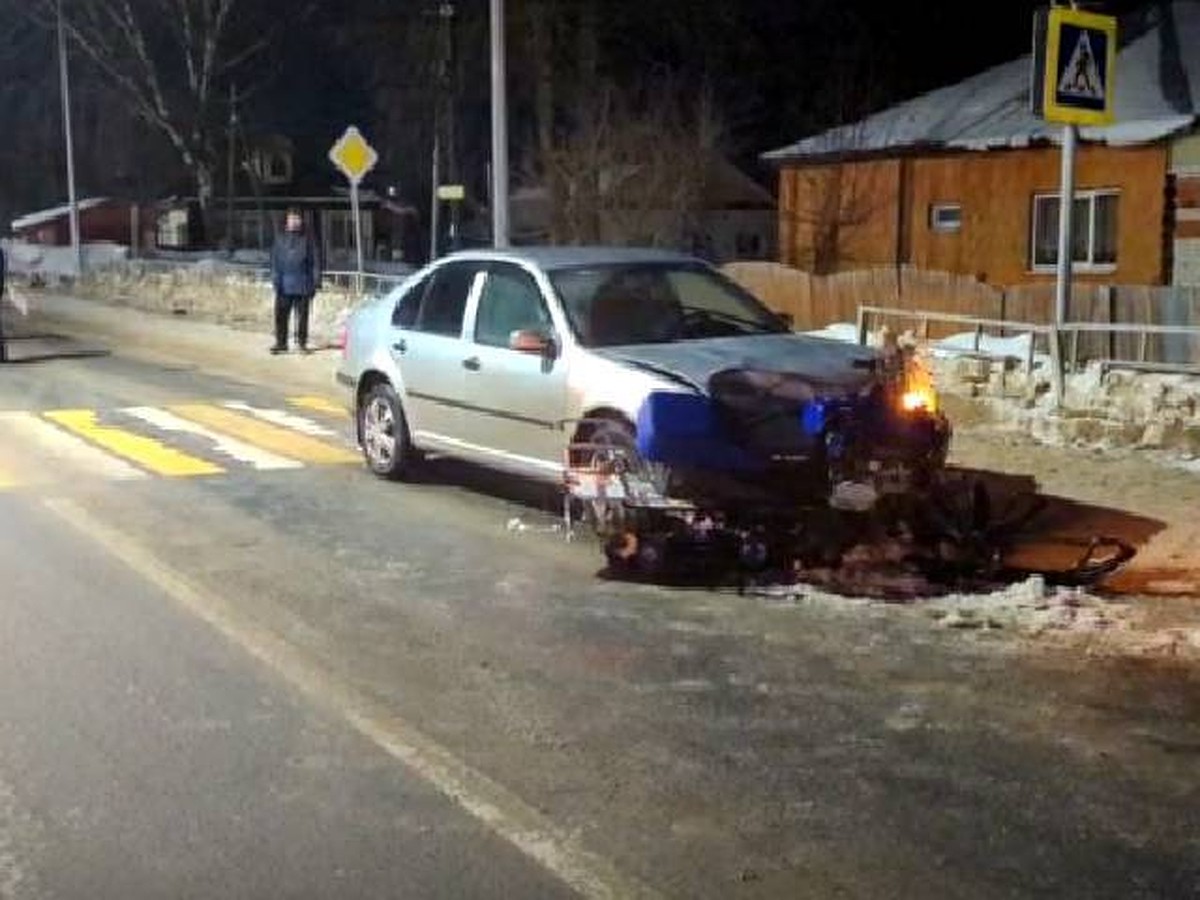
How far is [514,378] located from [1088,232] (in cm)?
1509

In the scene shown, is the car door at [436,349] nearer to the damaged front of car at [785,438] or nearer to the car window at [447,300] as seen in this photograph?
the car window at [447,300]

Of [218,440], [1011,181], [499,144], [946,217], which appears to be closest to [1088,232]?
[1011,181]

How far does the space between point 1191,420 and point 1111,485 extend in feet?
4.03

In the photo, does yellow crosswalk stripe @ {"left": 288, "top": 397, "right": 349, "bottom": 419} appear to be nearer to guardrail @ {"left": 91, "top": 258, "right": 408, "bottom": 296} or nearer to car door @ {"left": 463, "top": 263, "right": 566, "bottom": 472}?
guardrail @ {"left": 91, "top": 258, "right": 408, "bottom": 296}

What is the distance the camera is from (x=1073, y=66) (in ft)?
35.7

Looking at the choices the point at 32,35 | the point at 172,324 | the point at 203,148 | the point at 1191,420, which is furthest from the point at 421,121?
the point at 1191,420

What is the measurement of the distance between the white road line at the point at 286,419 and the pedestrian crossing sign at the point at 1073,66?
6.15 m

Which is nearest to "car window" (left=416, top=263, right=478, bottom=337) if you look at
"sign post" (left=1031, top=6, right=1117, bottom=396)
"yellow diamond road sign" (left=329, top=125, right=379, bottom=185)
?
"sign post" (left=1031, top=6, right=1117, bottom=396)

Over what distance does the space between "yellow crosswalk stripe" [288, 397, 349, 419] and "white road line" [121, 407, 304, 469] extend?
1292 millimetres

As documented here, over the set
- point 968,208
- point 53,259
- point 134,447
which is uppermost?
point 968,208

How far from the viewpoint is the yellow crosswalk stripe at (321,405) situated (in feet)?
47.3

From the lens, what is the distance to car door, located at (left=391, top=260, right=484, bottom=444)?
32.2 feet

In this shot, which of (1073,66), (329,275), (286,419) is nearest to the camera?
(1073,66)

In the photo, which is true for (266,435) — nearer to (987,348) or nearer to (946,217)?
(987,348)
